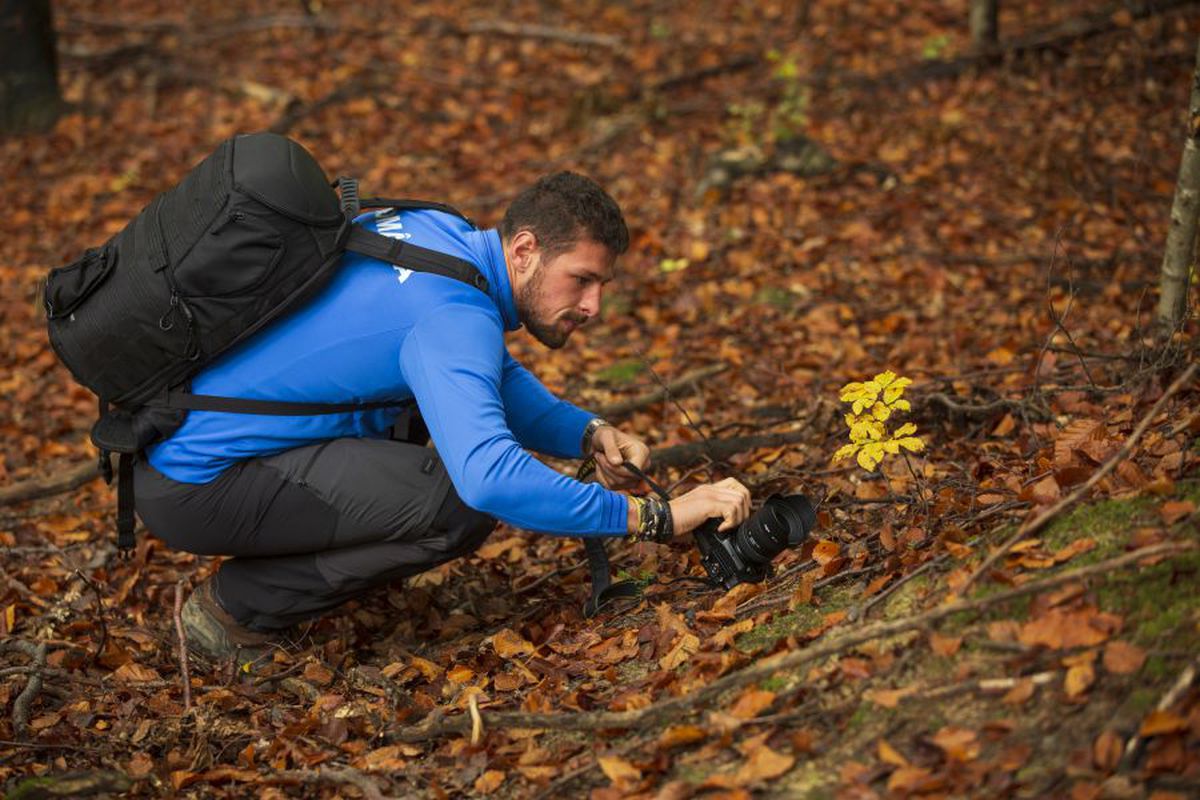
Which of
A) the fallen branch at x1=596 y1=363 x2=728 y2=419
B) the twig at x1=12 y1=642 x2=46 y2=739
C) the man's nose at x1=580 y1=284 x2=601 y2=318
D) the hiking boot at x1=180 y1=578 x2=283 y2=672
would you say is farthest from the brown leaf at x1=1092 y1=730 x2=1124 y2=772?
the fallen branch at x1=596 y1=363 x2=728 y2=419

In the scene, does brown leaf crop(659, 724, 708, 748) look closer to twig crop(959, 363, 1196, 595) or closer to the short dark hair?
twig crop(959, 363, 1196, 595)

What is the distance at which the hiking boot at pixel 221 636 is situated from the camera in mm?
4219

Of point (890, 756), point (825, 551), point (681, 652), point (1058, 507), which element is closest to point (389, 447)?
point (681, 652)

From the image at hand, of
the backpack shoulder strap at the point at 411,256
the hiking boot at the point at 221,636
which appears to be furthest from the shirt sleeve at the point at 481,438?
the hiking boot at the point at 221,636

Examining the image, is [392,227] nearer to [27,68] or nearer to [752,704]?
[752,704]

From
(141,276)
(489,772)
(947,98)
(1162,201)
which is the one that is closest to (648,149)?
(947,98)

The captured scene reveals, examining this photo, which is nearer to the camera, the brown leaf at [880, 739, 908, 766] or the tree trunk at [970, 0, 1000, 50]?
the brown leaf at [880, 739, 908, 766]

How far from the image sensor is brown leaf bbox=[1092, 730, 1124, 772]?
2455 mm

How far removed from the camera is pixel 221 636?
4230mm

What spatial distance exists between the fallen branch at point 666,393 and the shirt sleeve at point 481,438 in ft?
6.94

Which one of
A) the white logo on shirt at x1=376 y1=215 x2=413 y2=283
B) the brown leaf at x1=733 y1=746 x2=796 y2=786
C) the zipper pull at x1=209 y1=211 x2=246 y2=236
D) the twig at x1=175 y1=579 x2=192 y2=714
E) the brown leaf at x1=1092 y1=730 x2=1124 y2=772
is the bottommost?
the twig at x1=175 y1=579 x2=192 y2=714

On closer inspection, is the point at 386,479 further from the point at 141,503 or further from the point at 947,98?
the point at 947,98

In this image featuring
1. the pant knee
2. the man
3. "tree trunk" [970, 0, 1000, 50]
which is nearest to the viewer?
the man

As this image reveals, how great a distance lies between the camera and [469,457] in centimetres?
344
